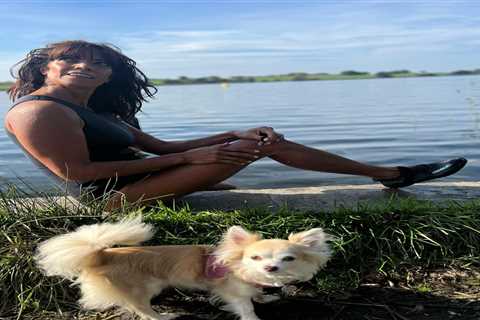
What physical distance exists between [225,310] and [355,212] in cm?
128

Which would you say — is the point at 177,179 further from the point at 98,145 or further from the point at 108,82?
the point at 108,82

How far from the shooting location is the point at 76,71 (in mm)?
4469

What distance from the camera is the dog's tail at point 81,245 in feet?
9.91

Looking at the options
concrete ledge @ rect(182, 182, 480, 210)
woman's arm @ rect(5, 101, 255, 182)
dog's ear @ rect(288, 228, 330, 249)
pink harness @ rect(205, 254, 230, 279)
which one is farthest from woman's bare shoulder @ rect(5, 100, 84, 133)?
dog's ear @ rect(288, 228, 330, 249)

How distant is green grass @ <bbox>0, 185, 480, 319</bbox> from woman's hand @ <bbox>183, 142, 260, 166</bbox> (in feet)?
1.26

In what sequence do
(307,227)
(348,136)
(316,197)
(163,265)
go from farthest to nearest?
1. (348,136)
2. (316,197)
3. (307,227)
4. (163,265)

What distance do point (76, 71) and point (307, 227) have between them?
86.8 inches

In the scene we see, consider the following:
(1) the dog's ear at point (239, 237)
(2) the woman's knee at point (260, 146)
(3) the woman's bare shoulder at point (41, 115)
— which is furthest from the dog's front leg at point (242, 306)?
(3) the woman's bare shoulder at point (41, 115)

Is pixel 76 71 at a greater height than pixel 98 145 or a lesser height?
greater

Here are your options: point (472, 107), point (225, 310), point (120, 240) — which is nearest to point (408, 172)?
point (225, 310)

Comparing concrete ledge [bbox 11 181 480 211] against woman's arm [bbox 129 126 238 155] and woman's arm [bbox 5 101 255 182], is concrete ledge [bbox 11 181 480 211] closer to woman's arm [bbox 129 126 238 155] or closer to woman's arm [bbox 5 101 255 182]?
woman's arm [bbox 5 101 255 182]

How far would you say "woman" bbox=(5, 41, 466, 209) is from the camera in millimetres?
3996

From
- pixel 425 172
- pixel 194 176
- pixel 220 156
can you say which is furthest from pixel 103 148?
pixel 425 172

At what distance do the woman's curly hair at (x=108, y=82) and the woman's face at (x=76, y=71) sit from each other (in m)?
0.04
